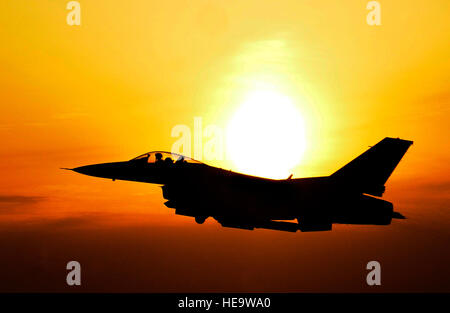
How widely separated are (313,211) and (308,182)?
1536mm

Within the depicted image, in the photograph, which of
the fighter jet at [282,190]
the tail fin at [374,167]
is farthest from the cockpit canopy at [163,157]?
the tail fin at [374,167]

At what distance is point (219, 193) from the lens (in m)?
19.8

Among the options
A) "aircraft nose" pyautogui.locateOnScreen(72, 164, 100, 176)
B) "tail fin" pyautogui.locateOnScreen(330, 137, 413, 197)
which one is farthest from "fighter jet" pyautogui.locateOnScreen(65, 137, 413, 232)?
"aircraft nose" pyautogui.locateOnScreen(72, 164, 100, 176)

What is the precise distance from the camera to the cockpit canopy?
20650 mm

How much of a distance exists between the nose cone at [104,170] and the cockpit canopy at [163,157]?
101 centimetres

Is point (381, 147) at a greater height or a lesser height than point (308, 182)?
greater

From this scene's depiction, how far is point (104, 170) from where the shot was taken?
2148 centimetres

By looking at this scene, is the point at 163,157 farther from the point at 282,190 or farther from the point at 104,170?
the point at 282,190

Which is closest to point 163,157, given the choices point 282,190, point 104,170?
point 104,170

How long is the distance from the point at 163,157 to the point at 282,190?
6477 millimetres
